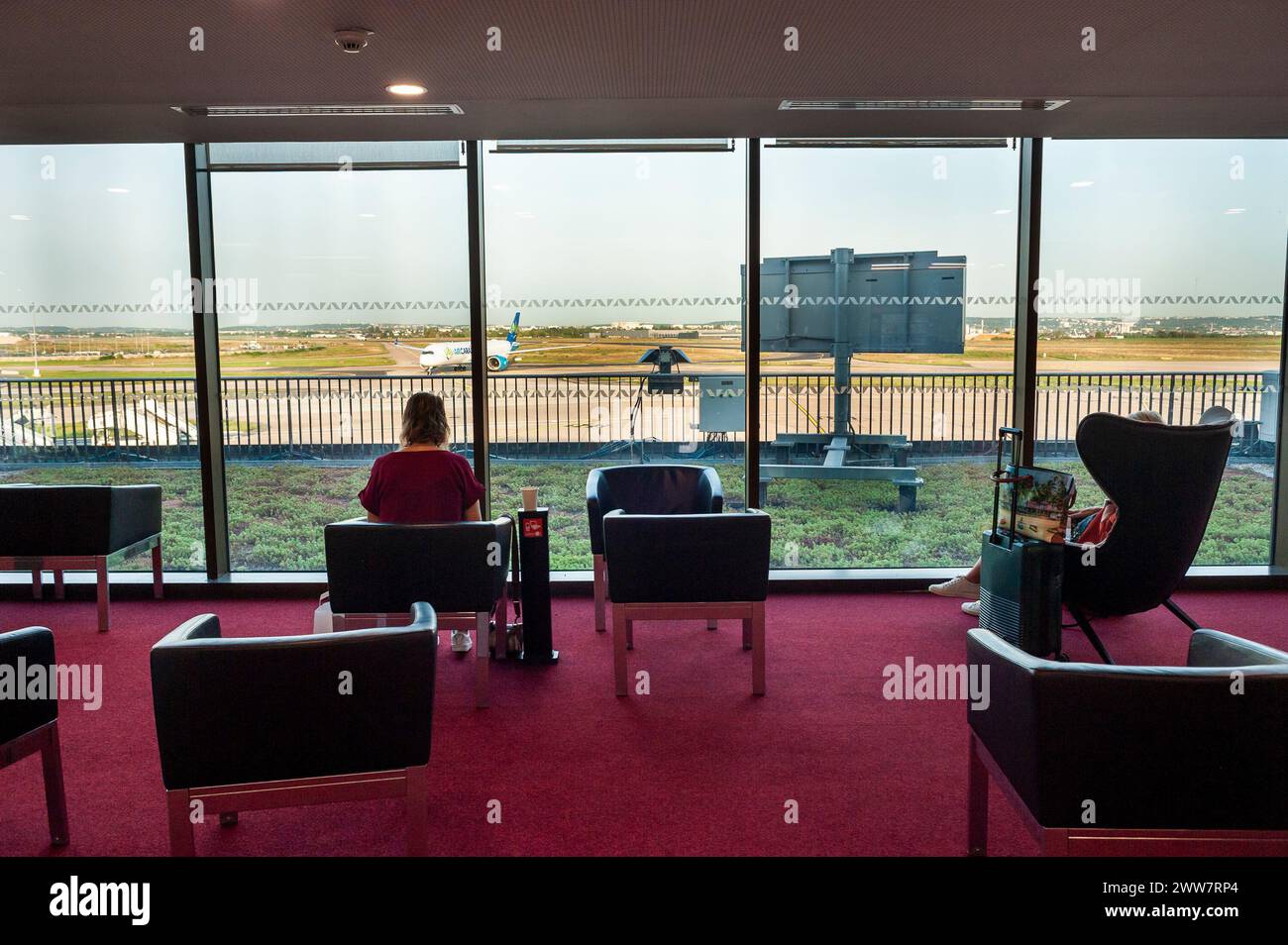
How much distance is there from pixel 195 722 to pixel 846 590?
4080mm

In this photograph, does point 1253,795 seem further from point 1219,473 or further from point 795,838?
point 1219,473

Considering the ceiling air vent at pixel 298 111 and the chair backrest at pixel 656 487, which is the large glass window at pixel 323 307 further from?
the chair backrest at pixel 656 487

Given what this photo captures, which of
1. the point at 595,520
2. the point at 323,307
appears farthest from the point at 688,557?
the point at 323,307

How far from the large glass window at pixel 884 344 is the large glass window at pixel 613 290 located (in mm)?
249

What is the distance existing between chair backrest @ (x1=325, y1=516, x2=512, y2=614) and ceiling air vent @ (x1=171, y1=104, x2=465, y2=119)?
2046 millimetres

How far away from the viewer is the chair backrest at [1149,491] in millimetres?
3820

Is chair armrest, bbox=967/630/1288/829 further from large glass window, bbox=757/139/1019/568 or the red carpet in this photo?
large glass window, bbox=757/139/1019/568

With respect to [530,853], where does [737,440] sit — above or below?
above

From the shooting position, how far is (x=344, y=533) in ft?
12.3

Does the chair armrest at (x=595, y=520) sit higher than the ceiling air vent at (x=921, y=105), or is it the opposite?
the ceiling air vent at (x=921, y=105)

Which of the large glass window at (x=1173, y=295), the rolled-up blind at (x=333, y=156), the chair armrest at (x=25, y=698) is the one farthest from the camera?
the large glass window at (x=1173, y=295)

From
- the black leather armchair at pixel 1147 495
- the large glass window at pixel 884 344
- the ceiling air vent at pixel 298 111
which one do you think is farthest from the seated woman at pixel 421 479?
the black leather armchair at pixel 1147 495
